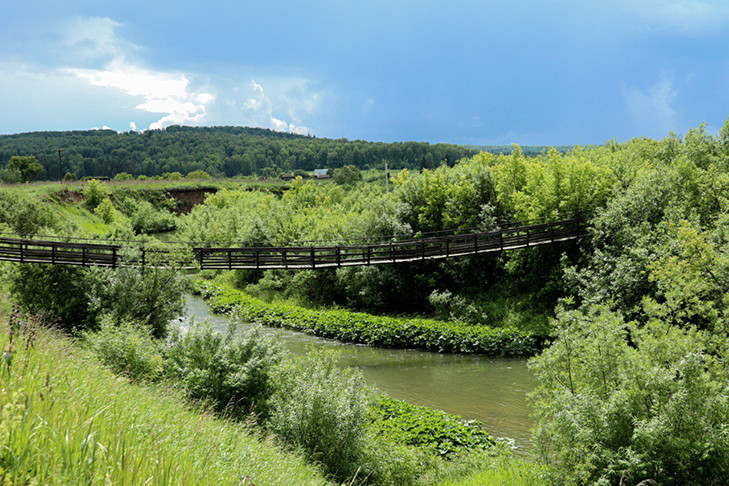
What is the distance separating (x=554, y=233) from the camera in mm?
25562

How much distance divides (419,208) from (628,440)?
24171 millimetres

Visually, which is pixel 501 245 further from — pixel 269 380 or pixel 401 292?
pixel 269 380

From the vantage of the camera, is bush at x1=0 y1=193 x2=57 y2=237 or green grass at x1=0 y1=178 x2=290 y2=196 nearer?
bush at x1=0 y1=193 x2=57 y2=237

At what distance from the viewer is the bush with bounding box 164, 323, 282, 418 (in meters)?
11.3

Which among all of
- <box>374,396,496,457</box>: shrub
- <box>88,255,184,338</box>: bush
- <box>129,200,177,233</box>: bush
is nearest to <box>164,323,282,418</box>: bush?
<box>374,396,496,457</box>: shrub

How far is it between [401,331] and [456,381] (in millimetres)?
5547

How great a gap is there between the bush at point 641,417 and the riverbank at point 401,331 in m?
12.5

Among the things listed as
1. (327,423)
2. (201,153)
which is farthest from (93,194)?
Result: (201,153)

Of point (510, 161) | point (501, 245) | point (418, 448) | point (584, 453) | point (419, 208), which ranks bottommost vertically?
point (418, 448)

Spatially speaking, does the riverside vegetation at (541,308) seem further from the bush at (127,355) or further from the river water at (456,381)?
the river water at (456,381)

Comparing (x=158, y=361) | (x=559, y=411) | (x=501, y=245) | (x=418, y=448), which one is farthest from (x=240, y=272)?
(x=559, y=411)

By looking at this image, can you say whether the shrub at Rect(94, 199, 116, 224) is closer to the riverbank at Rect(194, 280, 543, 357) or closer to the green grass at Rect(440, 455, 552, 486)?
the riverbank at Rect(194, 280, 543, 357)

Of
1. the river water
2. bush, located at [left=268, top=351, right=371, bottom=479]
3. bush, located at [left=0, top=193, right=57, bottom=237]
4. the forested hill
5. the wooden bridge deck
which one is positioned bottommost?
the river water

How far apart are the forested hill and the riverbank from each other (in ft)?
338
